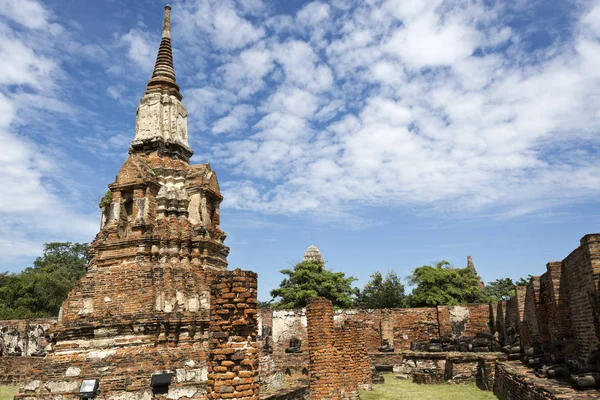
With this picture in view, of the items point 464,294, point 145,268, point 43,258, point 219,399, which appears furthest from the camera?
point 43,258

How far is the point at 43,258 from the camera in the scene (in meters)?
48.5

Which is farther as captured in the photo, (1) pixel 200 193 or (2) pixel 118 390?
(1) pixel 200 193

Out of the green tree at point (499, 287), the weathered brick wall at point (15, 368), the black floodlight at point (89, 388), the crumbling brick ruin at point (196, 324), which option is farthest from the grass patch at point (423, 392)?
the green tree at point (499, 287)

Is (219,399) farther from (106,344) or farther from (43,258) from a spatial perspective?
(43,258)

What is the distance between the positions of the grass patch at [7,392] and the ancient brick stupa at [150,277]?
387 cm

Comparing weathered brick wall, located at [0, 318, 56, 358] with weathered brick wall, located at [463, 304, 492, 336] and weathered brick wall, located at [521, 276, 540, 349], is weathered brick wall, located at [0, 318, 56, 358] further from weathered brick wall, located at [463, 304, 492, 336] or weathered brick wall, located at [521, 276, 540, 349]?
weathered brick wall, located at [521, 276, 540, 349]

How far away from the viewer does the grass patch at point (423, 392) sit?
39.2ft

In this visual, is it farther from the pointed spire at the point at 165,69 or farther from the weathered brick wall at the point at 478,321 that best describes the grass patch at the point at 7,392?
the weathered brick wall at the point at 478,321

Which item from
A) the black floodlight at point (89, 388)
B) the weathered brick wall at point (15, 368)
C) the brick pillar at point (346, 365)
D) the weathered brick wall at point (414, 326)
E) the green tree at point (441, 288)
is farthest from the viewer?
the green tree at point (441, 288)

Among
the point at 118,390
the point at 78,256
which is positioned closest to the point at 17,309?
the point at 78,256

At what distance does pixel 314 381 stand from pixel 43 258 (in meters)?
46.8

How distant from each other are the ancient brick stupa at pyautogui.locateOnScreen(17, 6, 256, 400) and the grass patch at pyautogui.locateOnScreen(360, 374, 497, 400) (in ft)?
15.6

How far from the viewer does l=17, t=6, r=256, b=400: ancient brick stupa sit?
35.8 ft

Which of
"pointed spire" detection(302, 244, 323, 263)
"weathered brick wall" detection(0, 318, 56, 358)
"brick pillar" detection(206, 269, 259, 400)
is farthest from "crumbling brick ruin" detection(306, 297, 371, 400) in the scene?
"pointed spire" detection(302, 244, 323, 263)
